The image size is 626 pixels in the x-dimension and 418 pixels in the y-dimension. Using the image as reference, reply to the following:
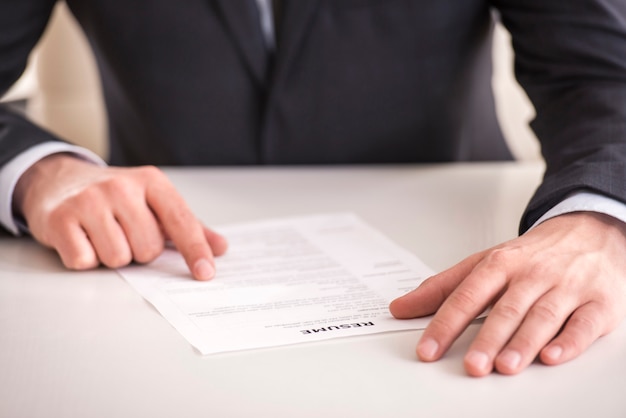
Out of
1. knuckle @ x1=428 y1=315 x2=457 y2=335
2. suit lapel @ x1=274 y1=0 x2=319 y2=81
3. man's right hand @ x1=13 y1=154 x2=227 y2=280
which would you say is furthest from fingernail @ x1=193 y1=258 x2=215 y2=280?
suit lapel @ x1=274 y1=0 x2=319 y2=81

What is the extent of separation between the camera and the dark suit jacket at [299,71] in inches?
46.0

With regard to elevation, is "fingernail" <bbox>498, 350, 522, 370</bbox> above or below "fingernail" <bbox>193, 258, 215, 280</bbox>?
above

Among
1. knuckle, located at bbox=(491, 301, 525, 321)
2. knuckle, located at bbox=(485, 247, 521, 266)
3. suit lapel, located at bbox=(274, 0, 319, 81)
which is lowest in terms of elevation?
knuckle, located at bbox=(491, 301, 525, 321)

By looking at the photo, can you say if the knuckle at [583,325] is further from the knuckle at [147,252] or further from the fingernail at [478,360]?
the knuckle at [147,252]

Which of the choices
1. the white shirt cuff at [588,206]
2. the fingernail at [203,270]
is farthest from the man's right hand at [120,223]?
the white shirt cuff at [588,206]

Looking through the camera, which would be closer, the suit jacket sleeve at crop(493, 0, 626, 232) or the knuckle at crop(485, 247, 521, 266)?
the knuckle at crop(485, 247, 521, 266)

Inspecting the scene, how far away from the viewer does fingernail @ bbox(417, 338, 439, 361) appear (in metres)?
0.60

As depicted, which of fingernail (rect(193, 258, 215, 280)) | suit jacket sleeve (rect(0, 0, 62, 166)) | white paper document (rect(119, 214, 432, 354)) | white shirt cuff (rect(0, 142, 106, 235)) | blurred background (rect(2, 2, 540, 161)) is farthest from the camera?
blurred background (rect(2, 2, 540, 161))

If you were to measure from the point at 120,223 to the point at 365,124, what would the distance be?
1.77 ft

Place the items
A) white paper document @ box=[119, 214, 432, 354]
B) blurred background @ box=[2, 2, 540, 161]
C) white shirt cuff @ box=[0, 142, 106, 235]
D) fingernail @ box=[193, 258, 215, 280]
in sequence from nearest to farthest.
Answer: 1. white paper document @ box=[119, 214, 432, 354]
2. fingernail @ box=[193, 258, 215, 280]
3. white shirt cuff @ box=[0, 142, 106, 235]
4. blurred background @ box=[2, 2, 540, 161]

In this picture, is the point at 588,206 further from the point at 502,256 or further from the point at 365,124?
the point at 365,124

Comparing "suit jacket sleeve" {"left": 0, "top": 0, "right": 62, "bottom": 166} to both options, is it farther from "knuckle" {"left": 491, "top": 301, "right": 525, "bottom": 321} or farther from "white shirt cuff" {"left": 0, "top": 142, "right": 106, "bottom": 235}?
"knuckle" {"left": 491, "top": 301, "right": 525, "bottom": 321}

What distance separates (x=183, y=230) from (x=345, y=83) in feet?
1.65

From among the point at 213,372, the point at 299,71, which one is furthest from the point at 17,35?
the point at 213,372
